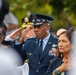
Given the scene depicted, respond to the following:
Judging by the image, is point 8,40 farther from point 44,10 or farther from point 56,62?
point 44,10

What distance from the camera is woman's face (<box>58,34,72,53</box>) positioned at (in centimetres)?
938

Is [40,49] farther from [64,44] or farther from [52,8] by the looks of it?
[52,8]

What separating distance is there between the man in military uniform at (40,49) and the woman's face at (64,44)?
92cm

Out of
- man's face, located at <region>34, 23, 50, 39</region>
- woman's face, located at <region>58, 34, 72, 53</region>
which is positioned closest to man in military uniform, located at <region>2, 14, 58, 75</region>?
man's face, located at <region>34, 23, 50, 39</region>

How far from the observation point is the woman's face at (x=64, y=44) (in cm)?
938

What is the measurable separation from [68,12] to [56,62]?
9588 mm

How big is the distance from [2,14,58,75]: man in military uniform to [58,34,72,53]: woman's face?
916mm

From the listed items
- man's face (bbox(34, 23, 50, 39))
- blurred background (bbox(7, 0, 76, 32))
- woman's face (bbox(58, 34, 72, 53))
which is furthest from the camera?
blurred background (bbox(7, 0, 76, 32))

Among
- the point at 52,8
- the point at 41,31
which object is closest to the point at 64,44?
the point at 41,31

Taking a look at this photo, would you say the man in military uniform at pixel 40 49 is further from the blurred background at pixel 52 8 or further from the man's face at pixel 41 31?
the blurred background at pixel 52 8

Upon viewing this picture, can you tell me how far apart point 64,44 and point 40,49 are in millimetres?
1153

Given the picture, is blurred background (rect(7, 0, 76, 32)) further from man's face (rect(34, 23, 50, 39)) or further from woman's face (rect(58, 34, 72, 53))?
woman's face (rect(58, 34, 72, 53))

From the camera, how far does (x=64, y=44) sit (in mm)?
9422

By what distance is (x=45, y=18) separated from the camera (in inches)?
424
